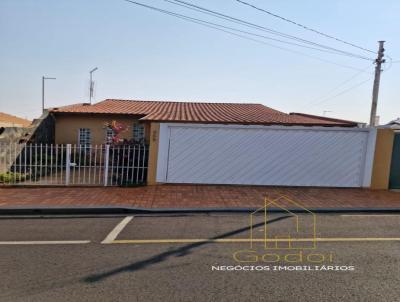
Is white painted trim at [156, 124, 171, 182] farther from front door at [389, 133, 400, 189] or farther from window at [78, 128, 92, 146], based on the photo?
window at [78, 128, 92, 146]

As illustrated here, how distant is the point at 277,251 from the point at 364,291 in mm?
1331

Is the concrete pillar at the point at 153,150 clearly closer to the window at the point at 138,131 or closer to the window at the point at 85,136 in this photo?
the window at the point at 138,131

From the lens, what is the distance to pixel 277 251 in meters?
4.42

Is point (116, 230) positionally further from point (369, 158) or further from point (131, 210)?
point (369, 158)

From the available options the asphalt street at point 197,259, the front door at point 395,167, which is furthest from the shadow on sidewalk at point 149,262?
the front door at point 395,167

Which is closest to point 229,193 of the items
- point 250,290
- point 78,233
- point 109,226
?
point 109,226

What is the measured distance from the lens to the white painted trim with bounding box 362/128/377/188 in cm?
910

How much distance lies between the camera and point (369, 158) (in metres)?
9.16

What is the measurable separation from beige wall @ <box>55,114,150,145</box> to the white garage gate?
27.2 ft

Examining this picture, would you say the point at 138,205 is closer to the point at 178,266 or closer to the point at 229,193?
the point at 229,193

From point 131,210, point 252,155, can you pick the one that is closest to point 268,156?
point 252,155

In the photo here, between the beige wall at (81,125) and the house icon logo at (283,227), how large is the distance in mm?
11309

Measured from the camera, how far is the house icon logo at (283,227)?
4730 mm

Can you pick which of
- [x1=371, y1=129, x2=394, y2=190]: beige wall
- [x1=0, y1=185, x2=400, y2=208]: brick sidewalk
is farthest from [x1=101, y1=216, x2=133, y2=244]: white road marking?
[x1=371, y1=129, x2=394, y2=190]: beige wall
